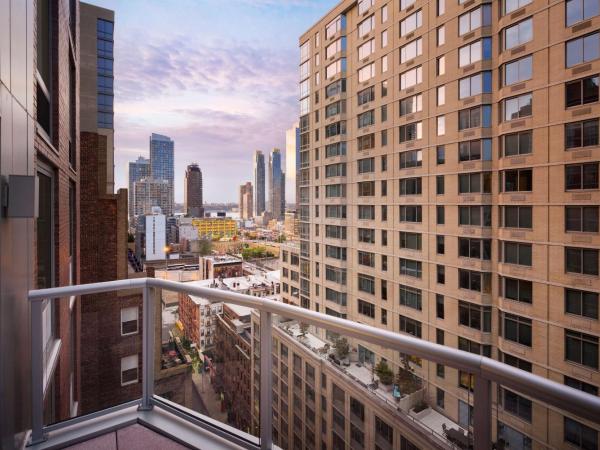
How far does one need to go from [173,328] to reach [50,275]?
8.54ft

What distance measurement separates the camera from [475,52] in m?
15.8

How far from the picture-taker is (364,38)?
21750mm

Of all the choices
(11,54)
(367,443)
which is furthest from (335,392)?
(11,54)

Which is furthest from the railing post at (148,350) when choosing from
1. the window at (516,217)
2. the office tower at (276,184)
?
the office tower at (276,184)

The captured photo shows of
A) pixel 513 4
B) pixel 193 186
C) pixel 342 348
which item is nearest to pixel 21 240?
pixel 342 348

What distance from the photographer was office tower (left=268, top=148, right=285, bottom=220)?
107 m

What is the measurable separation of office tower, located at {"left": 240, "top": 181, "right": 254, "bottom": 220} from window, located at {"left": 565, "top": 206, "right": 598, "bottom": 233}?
94172 millimetres

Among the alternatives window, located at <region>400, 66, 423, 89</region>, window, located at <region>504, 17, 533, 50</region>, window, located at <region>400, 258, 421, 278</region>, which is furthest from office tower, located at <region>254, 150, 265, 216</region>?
window, located at <region>504, 17, 533, 50</region>

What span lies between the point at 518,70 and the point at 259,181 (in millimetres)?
117924

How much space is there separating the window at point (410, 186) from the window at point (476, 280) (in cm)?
→ 485

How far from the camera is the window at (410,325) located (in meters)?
19.9

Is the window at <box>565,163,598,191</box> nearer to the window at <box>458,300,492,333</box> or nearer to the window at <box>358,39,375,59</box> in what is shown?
the window at <box>458,300,492,333</box>

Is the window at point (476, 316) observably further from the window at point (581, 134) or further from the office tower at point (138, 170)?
the office tower at point (138, 170)

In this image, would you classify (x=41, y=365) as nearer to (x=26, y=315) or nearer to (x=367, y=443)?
(x=26, y=315)
